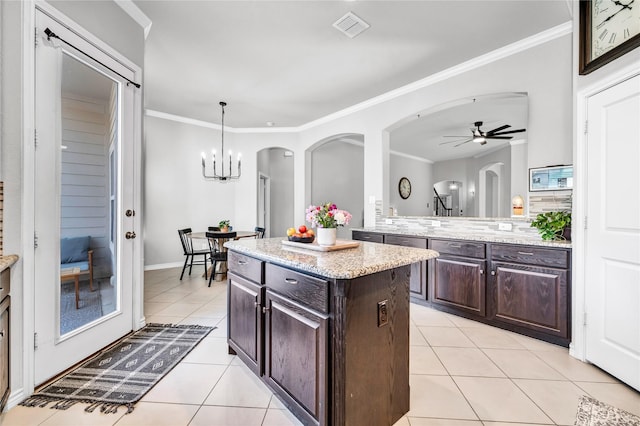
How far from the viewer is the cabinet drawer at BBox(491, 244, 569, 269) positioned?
2334 millimetres

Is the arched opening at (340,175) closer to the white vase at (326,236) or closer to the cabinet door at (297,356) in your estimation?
the white vase at (326,236)

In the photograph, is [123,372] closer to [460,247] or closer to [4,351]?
[4,351]

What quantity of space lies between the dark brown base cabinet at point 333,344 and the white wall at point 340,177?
186 inches

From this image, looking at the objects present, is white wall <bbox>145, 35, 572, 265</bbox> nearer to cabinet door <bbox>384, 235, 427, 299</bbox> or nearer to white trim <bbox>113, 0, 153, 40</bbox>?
cabinet door <bbox>384, 235, 427, 299</bbox>

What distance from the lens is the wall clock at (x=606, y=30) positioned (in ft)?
5.74

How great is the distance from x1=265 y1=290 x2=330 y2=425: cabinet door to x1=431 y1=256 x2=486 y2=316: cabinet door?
2.17m

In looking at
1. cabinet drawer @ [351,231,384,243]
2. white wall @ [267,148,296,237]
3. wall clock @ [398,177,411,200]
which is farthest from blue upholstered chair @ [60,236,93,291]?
wall clock @ [398,177,411,200]

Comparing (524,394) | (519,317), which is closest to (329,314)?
(524,394)

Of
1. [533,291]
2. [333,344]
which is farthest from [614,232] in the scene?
[333,344]

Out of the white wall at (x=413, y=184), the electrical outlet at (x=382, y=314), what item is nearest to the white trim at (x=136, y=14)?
the electrical outlet at (x=382, y=314)

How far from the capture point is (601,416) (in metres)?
1.57

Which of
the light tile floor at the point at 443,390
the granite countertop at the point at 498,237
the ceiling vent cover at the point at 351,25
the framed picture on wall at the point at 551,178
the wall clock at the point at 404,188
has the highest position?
the ceiling vent cover at the point at 351,25

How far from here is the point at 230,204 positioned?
232 inches

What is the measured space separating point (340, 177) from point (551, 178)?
4643 millimetres
